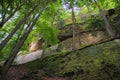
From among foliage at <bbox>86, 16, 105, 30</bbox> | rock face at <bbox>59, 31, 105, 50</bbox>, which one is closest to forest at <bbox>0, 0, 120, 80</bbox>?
foliage at <bbox>86, 16, 105, 30</bbox>

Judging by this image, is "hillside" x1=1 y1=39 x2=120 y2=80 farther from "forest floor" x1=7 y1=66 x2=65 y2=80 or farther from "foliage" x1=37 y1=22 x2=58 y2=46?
"foliage" x1=37 y1=22 x2=58 y2=46

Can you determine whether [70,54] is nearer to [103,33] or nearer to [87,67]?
[87,67]

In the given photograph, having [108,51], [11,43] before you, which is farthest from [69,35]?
[108,51]

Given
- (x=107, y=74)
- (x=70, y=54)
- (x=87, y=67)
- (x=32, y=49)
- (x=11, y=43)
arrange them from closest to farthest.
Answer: (x=107, y=74) → (x=87, y=67) → (x=70, y=54) → (x=11, y=43) → (x=32, y=49)

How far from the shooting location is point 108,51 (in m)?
10.4

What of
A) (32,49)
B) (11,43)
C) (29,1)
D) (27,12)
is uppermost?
(29,1)

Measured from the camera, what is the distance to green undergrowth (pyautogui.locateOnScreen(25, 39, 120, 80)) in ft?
28.3

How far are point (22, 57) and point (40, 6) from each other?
11.3 m

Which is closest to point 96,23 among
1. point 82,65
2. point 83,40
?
point 83,40

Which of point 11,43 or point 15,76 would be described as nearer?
point 15,76

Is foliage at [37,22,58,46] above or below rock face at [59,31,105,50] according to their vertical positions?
above

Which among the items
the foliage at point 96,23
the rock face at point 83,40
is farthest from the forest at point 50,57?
the rock face at point 83,40

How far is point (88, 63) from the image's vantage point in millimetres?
9648

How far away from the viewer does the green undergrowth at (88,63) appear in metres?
8.62
